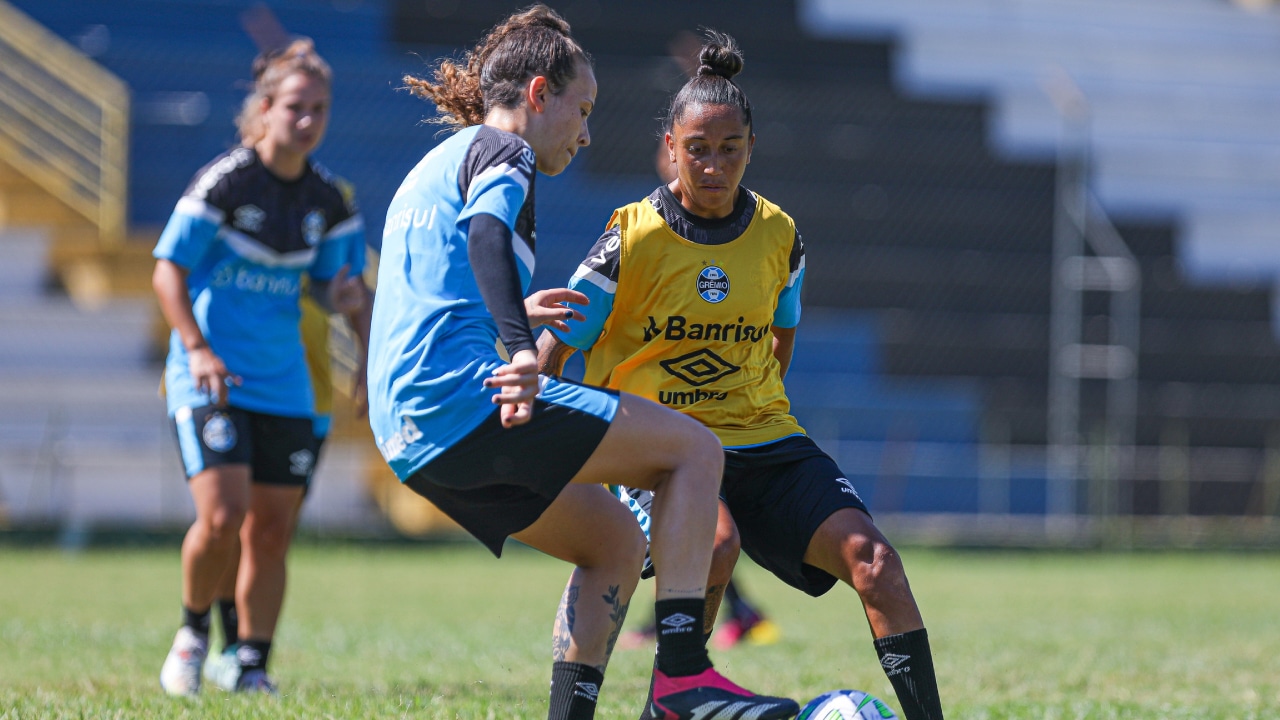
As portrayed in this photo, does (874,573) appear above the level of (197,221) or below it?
below

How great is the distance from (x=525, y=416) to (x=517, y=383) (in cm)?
9

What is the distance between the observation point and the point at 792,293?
4324 mm

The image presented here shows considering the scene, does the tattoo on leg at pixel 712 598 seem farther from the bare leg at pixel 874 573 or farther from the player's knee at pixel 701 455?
the player's knee at pixel 701 455

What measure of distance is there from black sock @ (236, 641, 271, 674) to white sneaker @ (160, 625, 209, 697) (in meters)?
0.16

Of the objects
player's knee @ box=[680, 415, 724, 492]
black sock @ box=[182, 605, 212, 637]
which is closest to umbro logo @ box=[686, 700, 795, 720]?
player's knee @ box=[680, 415, 724, 492]

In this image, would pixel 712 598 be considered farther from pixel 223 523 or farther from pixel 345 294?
pixel 345 294

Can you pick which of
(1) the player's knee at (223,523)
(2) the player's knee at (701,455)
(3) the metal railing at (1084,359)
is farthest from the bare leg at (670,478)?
(3) the metal railing at (1084,359)

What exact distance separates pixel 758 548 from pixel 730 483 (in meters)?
0.20

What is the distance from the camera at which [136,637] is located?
23.6 ft

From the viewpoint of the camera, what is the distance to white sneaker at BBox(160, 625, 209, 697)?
4922 mm

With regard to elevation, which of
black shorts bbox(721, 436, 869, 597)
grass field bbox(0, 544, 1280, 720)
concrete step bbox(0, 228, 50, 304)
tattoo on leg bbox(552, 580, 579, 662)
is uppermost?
concrete step bbox(0, 228, 50, 304)

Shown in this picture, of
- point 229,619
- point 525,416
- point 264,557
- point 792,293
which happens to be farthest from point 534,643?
point 525,416

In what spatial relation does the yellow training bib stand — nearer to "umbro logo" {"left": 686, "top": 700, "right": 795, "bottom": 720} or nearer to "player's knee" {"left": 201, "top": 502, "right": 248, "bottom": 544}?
"umbro logo" {"left": 686, "top": 700, "right": 795, "bottom": 720}

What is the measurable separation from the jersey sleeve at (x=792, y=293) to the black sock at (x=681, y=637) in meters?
1.23
